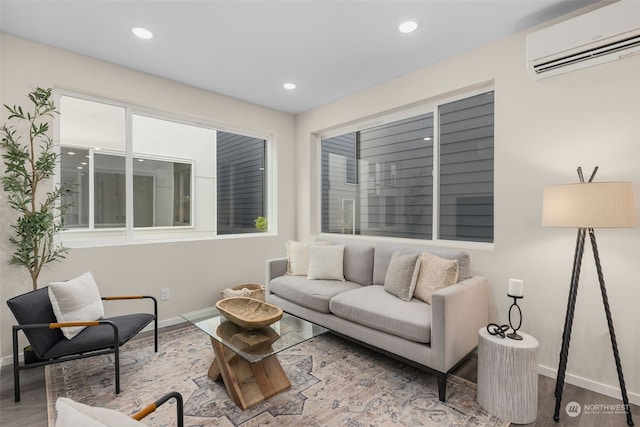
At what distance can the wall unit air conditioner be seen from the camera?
6.58 feet

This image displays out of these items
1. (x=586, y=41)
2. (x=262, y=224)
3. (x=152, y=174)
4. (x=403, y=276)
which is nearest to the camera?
(x=586, y=41)

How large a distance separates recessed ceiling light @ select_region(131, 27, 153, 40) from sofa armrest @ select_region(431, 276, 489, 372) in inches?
123

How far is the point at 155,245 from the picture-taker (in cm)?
350

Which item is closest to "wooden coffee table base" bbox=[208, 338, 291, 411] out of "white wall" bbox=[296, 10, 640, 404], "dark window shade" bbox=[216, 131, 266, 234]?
"white wall" bbox=[296, 10, 640, 404]

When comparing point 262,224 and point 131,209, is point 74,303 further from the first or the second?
point 262,224

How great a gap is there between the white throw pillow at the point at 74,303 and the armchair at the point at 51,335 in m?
0.06

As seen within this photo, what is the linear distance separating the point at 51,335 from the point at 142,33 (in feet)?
8.12

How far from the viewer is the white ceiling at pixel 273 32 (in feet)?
7.59

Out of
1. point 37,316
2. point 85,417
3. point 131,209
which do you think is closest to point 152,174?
point 131,209

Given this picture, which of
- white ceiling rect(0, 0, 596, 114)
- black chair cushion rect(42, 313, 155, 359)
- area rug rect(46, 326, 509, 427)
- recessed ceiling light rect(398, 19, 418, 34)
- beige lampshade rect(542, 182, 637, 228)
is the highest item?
white ceiling rect(0, 0, 596, 114)

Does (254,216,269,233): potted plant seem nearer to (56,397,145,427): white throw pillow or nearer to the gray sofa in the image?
the gray sofa

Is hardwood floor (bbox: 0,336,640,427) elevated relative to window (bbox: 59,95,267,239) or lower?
Result: lower

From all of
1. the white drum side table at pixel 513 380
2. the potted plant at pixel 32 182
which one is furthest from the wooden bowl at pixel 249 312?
the potted plant at pixel 32 182

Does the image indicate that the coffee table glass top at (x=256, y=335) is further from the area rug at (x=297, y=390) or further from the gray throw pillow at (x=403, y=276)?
the gray throw pillow at (x=403, y=276)
